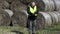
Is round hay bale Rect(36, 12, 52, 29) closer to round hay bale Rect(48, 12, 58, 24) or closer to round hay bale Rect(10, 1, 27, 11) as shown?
round hay bale Rect(48, 12, 58, 24)

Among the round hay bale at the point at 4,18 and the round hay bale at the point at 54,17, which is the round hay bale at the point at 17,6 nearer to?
the round hay bale at the point at 4,18

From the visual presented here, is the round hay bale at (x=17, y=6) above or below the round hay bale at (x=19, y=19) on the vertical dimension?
above

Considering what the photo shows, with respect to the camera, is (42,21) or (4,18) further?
(4,18)

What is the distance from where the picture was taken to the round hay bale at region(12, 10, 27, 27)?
51.6ft

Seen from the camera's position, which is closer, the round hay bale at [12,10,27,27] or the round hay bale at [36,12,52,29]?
the round hay bale at [36,12,52,29]

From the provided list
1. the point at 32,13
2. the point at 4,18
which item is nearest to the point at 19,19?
the point at 4,18

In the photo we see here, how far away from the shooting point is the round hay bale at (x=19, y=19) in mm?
15742

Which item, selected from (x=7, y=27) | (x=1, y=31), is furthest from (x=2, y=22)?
(x=1, y=31)

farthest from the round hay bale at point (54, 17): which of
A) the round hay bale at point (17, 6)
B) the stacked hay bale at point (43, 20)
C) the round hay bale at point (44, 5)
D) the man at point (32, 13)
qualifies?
the man at point (32, 13)

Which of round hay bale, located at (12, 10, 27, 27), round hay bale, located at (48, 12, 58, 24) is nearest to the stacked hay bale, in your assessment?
round hay bale, located at (48, 12, 58, 24)

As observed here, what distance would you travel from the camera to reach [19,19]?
15930 mm

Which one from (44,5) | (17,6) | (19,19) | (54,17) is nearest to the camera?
(19,19)

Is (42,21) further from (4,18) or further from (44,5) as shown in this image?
(4,18)

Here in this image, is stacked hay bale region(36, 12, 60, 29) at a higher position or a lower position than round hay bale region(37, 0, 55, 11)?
lower
